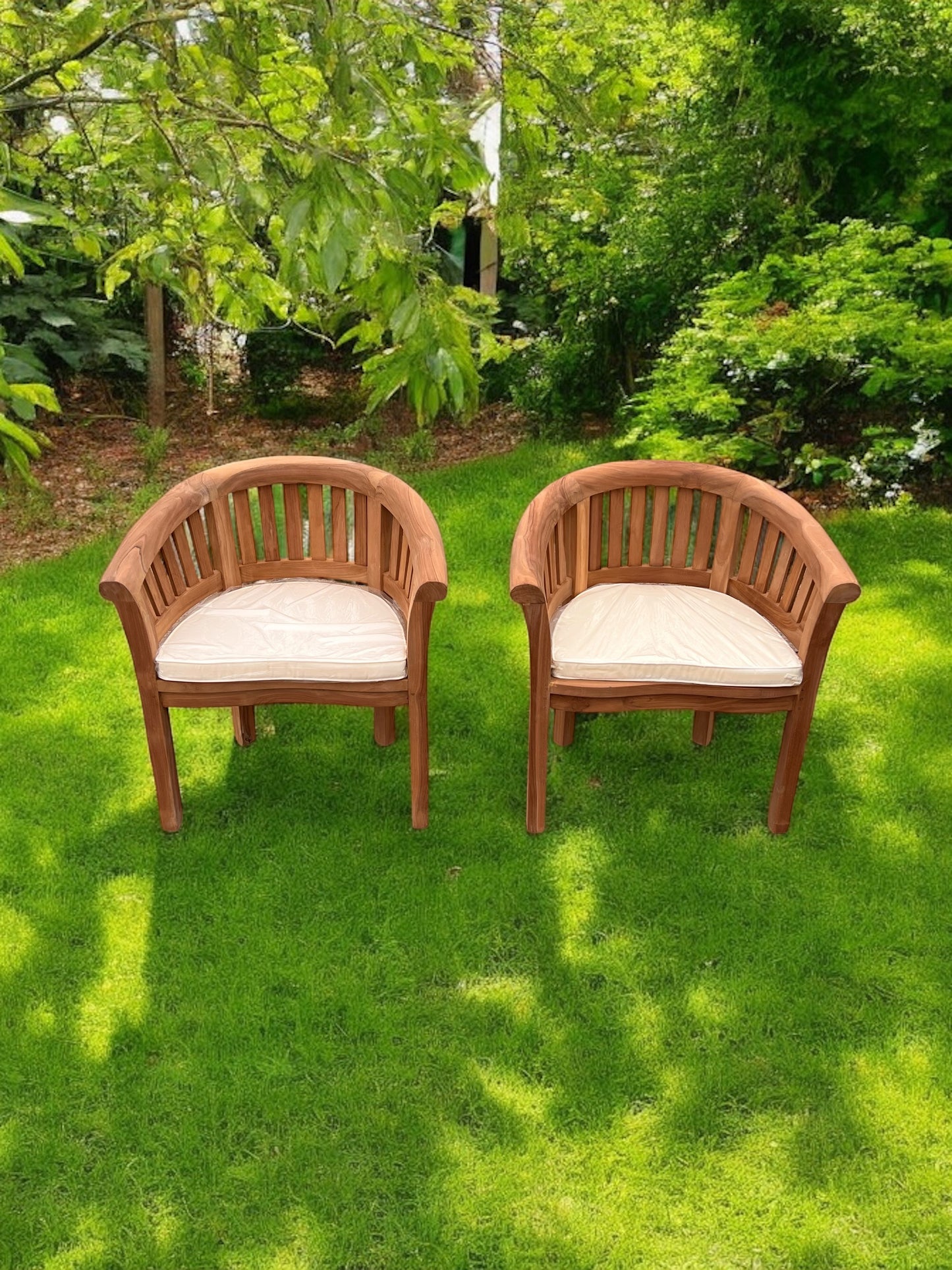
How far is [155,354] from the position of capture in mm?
7363

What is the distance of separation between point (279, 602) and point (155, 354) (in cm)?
419

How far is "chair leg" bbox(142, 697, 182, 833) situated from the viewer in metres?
3.50

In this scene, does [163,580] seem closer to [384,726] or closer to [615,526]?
[384,726]

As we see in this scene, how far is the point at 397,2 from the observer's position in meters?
3.51

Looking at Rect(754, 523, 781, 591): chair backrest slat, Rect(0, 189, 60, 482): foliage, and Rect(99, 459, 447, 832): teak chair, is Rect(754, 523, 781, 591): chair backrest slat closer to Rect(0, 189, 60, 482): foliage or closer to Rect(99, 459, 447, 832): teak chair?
Rect(99, 459, 447, 832): teak chair

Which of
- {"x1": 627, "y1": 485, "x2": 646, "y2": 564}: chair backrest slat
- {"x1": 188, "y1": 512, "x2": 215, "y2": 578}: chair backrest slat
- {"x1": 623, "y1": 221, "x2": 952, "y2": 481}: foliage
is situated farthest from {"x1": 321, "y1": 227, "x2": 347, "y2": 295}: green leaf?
{"x1": 623, "y1": 221, "x2": 952, "y2": 481}: foliage

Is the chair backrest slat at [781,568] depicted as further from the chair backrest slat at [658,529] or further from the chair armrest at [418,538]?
the chair armrest at [418,538]

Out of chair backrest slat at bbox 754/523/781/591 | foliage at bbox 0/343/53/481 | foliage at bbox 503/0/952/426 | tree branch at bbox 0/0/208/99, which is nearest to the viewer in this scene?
foliage at bbox 0/343/53/481

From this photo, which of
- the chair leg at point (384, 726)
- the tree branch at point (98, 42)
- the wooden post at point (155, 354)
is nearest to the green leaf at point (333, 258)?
the tree branch at point (98, 42)

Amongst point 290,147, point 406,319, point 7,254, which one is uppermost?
point 290,147

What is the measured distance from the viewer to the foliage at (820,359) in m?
5.33

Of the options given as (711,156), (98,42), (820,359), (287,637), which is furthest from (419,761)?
(711,156)

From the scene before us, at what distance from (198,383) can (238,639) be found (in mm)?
5315

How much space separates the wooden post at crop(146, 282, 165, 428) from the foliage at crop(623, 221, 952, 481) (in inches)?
127
